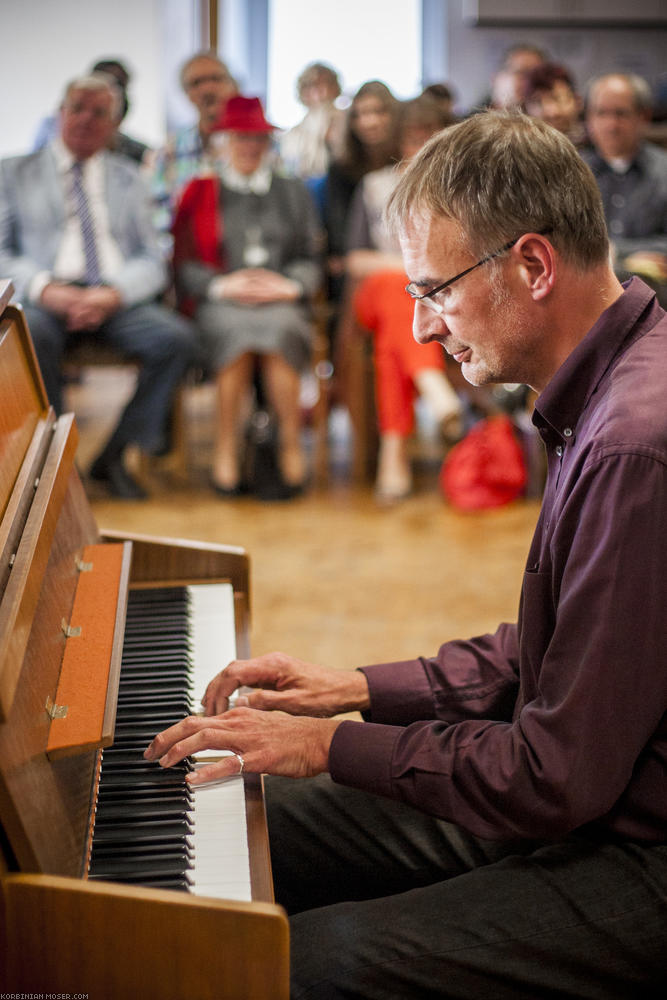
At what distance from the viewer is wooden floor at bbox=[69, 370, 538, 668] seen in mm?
3021

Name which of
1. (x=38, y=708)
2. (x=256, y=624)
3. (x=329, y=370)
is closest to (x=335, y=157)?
(x=329, y=370)

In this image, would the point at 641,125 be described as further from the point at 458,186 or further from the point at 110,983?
the point at 110,983

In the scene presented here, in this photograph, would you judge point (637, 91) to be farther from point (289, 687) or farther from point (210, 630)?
point (289, 687)

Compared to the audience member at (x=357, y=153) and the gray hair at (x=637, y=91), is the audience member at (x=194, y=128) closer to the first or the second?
the audience member at (x=357, y=153)

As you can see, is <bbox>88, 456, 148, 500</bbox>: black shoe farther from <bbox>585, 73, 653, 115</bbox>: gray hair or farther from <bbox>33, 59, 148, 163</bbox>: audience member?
<bbox>585, 73, 653, 115</bbox>: gray hair

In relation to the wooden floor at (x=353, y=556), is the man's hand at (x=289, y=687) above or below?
above

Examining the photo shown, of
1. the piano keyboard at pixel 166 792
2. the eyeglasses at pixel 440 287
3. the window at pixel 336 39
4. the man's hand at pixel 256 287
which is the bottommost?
the piano keyboard at pixel 166 792

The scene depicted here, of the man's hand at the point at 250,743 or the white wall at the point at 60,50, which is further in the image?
the white wall at the point at 60,50

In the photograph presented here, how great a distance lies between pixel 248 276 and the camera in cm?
446

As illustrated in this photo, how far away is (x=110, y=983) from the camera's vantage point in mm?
940

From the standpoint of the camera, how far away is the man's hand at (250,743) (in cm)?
117

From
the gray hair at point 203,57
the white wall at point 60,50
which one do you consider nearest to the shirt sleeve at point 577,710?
the gray hair at point 203,57

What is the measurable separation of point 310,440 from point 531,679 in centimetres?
420

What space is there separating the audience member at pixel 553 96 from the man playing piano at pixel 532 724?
3.67 metres
